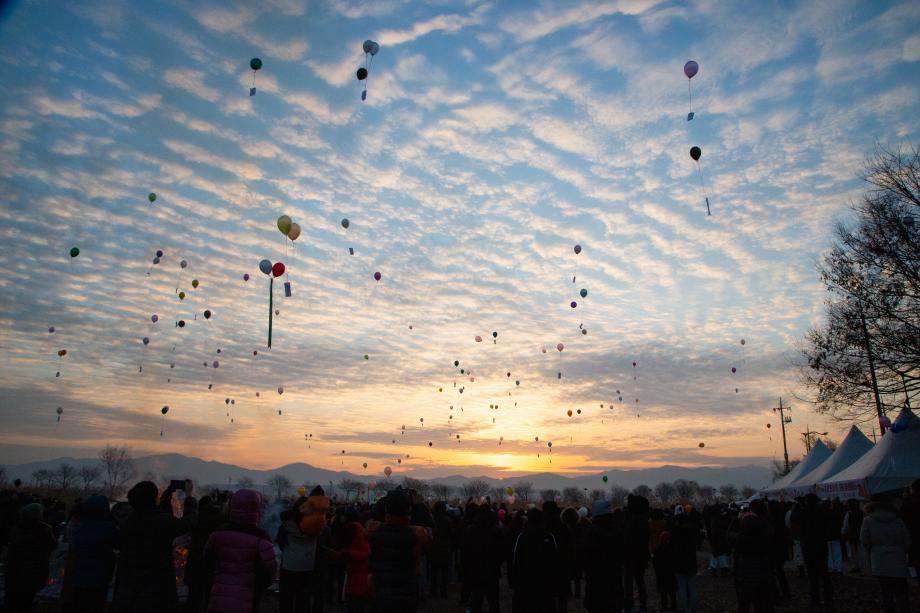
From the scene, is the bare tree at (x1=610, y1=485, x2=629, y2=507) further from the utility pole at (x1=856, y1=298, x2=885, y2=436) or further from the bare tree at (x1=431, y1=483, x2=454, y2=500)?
the bare tree at (x1=431, y1=483, x2=454, y2=500)

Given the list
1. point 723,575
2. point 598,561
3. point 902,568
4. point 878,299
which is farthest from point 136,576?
point 878,299

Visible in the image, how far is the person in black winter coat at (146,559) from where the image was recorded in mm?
5406

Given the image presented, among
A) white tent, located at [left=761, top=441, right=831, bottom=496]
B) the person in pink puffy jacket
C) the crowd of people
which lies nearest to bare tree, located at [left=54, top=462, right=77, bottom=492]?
white tent, located at [left=761, top=441, right=831, bottom=496]

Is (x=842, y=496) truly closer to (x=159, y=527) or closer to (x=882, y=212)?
(x=882, y=212)

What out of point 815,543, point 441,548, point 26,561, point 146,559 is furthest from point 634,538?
point 26,561

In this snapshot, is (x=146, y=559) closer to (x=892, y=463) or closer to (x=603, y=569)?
(x=603, y=569)

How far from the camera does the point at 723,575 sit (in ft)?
61.3

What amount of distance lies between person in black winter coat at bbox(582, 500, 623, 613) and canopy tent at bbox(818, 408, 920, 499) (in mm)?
16185

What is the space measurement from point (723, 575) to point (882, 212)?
44.5 feet

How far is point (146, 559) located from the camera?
5.47 metres

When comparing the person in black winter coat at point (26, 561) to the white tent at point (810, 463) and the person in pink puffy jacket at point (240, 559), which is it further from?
the white tent at point (810, 463)

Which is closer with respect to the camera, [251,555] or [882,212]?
[251,555]

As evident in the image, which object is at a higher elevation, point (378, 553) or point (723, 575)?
point (378, 553)

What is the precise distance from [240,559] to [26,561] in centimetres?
463
